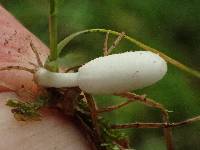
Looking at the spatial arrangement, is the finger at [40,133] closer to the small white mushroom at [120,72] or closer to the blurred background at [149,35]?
the small white mushroom at [120,72]

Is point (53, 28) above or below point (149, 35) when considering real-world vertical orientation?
below

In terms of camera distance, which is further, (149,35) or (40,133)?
(149,35)

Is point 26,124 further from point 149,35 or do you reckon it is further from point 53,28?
point 149,35

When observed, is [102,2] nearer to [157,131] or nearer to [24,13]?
[24,13]

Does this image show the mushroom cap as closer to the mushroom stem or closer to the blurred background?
the mushroom stem

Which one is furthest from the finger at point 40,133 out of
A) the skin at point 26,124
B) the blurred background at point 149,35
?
the blurred background at point 149,35

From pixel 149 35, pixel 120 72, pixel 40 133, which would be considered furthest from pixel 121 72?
pixel 149 35

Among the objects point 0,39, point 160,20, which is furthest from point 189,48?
point 0,39
